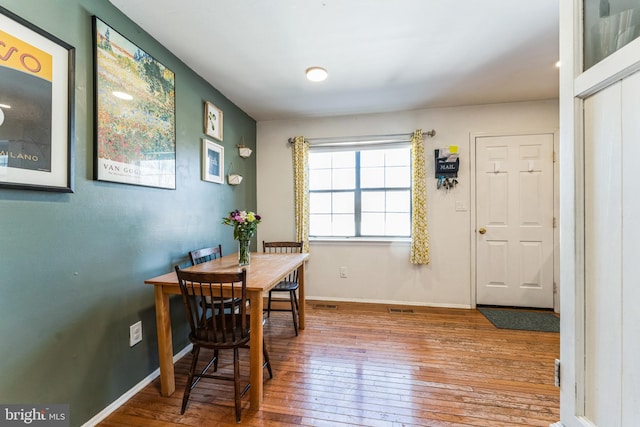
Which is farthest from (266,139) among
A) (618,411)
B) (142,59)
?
(618,411)

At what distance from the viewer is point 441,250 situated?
11.5 ft

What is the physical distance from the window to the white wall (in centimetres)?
21

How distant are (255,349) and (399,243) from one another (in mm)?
2394

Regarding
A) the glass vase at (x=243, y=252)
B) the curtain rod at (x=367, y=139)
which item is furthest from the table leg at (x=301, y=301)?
the curtain rod at (x=367, y=139)

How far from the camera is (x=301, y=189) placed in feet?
12.1

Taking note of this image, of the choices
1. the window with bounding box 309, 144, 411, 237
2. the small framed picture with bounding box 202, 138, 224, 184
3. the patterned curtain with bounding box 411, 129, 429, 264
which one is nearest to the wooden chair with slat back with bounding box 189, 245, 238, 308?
the small framed picture with bounding box 202, 138, 224, 184

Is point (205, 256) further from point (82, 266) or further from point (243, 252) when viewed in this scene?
point (82, 266)

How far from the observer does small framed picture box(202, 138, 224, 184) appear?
2.66 metres

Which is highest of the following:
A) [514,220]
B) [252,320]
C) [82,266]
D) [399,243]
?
[514,220]

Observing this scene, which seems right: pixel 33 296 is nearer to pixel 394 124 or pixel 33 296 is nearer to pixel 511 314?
pixel 394 124

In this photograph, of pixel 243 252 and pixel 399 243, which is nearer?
pixel 243 252

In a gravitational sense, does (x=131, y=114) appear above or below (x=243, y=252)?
above

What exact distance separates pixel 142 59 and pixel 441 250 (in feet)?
11.5
